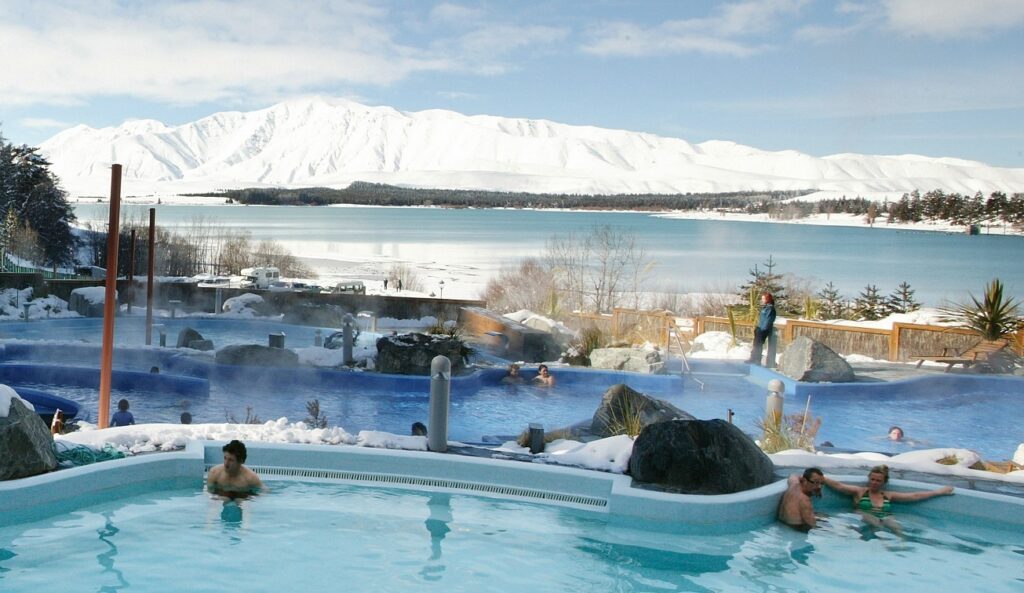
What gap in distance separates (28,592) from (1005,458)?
731cm

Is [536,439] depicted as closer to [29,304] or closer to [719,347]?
[719,347]

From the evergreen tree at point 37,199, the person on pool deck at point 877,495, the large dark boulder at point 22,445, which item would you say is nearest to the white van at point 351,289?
the evergreen tree at point 37,199

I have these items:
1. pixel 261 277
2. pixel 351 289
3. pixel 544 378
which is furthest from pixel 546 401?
pixel 261 277

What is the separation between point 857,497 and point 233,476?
3.60 metres

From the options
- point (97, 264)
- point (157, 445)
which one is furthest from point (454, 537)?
point (97, 264)

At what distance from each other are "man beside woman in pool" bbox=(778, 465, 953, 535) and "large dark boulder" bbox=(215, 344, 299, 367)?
6.66m

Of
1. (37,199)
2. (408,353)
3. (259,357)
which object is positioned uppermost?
(37,199)

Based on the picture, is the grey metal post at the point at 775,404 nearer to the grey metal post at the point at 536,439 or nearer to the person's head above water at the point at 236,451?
the grey metal post at the point at 536,439

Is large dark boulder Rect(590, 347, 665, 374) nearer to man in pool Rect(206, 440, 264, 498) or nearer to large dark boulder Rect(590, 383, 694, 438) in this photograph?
large dark boulder Rect(590, 383, 694, 438)

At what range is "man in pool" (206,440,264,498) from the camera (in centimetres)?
534

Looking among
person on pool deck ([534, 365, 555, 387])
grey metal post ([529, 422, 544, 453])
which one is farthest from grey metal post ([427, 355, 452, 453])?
person on pool deck ([534, 365, 555, 387])

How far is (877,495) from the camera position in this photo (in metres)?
5.41

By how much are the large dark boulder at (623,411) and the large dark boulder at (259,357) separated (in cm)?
444

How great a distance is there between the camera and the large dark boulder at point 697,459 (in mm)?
5238
